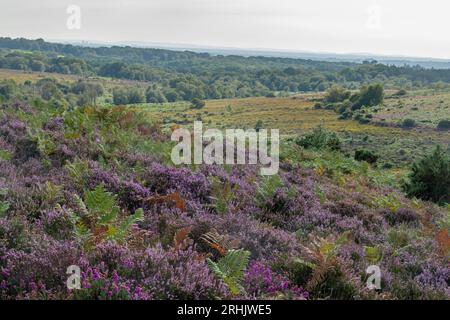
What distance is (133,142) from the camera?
1096 cm

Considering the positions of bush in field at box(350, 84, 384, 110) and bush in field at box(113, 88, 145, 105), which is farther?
bush in field at box(113, 88, 145, 105)

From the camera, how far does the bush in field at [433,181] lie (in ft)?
47.1

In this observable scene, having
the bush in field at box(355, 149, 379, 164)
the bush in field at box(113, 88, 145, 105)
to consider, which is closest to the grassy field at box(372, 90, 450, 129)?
the bush in field at box(355, 149, 379, 164)

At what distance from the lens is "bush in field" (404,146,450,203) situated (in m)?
14.4

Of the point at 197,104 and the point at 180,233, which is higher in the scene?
the point at 180,233

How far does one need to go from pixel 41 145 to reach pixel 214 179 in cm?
354

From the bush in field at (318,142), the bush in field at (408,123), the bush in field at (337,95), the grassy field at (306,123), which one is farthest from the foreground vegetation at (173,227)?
the bush in field at (337,95)

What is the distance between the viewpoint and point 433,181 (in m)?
14.7

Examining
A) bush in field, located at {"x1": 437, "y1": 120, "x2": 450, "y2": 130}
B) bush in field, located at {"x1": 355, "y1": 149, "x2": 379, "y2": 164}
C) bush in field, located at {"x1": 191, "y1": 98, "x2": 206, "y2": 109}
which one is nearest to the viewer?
bush in field, located at {"x1": 355, "y1": 149, "x2": 379, "y2": 164}

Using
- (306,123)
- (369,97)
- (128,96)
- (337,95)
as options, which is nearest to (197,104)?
(128,96)

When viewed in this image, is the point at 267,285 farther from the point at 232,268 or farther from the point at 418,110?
the point at 418,110

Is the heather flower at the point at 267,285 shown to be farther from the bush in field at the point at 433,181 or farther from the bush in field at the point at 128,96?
the bush in field at the point at 128,96

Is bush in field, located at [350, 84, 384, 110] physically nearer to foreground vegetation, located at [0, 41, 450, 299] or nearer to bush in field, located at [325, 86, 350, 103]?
bush in field, located at [325, 86, 350, 103]

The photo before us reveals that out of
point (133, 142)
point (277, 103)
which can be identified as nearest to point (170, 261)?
point (133, 142)
